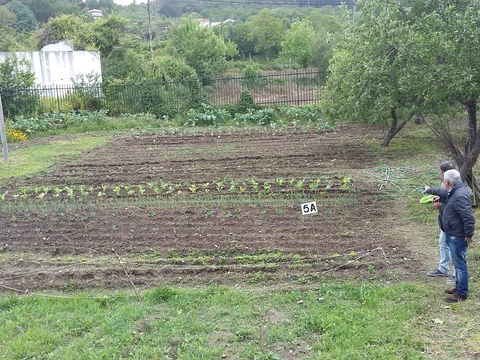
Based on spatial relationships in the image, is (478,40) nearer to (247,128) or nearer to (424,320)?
(424,320)

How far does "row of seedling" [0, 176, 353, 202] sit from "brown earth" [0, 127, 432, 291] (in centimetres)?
5

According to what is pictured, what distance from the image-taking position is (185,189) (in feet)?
40.0

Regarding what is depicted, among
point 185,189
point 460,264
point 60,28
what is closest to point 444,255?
point 460,264

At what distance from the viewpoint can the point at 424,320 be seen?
237 inches

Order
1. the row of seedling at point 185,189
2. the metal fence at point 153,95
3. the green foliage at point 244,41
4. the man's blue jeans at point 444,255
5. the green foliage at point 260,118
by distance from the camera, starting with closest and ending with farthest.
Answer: the man's blue jeans at point 444,255 < the row of seedling at point 185,189 < the green foliage at point 260,118 < the metal fence at point 153,95 < the green foliage at point 244,41

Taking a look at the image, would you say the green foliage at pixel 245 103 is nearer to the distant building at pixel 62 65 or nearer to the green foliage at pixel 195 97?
the green foliage at pixel 195 97

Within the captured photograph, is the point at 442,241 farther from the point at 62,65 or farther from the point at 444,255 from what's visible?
the point at 62,65

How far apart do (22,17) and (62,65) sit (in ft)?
165

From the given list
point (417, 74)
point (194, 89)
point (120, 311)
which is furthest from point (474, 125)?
point (194, 89)

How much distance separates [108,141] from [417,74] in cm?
1317

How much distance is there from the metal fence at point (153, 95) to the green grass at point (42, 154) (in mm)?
5409

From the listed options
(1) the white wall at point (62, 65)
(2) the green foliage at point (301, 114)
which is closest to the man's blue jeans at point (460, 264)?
(2) the green foliage at point (301, 114)

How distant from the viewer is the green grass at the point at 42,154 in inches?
600

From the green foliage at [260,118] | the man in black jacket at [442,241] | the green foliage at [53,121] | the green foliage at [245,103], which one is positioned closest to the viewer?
the man in black jacket at [442,241]
